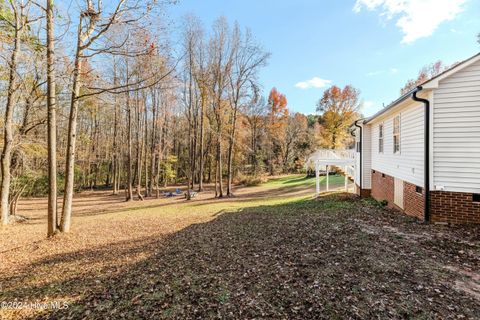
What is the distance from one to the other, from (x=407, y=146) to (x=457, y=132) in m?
1.71

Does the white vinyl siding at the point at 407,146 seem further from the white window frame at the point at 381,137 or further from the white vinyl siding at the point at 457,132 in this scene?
the white vinyl siding at the point at 457,132

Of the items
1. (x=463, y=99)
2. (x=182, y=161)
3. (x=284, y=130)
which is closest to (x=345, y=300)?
(x=463, y=99)

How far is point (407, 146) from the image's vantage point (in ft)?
24.6

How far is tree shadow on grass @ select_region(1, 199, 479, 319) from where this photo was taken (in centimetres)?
280

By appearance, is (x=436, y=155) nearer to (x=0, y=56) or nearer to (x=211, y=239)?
(x=211, y=239)

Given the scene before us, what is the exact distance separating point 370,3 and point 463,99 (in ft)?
27.5

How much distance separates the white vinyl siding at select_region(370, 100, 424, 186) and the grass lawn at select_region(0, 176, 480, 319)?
159 centimetres

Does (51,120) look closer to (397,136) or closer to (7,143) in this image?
(7,143)

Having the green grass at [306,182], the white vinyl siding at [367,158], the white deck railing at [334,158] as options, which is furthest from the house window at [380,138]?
the green grass at [306,182]

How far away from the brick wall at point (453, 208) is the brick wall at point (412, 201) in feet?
1.12

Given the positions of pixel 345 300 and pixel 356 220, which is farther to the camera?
pixel 356 220

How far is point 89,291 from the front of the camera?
11.1 ft

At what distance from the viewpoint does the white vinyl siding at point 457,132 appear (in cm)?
569

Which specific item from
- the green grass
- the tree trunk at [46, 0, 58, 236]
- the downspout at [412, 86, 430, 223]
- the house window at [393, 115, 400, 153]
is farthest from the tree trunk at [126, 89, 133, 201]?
the downspout at [412, 86, 430, 223]
